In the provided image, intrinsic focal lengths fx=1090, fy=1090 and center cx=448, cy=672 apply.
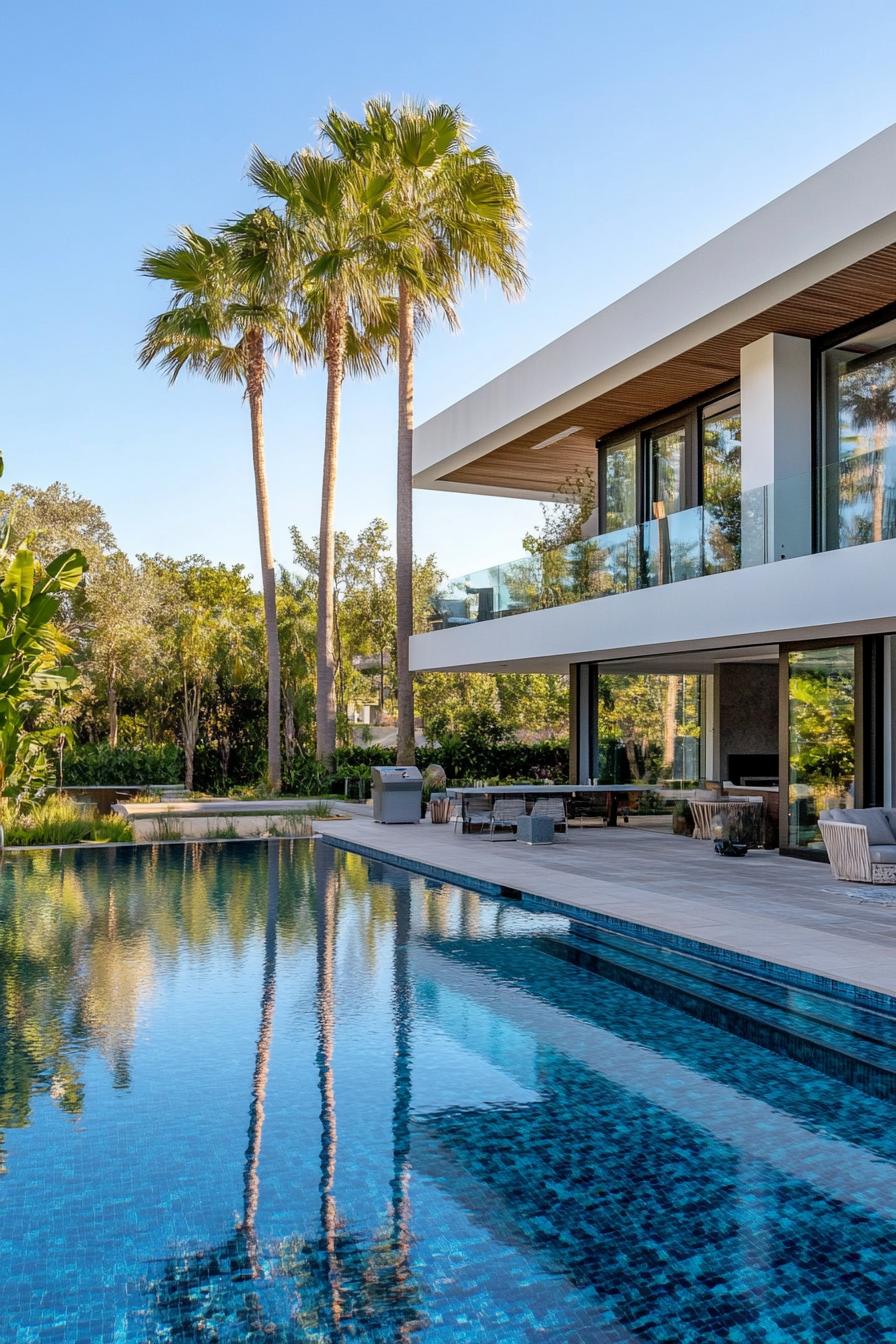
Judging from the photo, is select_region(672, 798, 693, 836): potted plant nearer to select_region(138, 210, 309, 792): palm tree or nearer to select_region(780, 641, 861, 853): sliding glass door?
select_region(780, 641, 861, 853): sliding glass door

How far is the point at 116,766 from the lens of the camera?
1032 inches

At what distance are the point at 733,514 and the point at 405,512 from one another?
1006 cm

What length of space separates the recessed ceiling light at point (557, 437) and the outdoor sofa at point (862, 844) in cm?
933

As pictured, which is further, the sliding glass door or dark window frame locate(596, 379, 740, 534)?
dark window frame locate(596, 379, 740, 534)

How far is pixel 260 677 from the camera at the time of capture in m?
32.9

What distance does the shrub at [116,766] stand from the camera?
26.1 meters

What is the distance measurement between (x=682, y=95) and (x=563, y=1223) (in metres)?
18.9

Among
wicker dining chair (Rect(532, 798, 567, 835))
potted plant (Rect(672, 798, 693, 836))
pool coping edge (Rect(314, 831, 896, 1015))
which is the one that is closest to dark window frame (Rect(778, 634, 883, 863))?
potted plant (Rect(672, 798, 693, 836))

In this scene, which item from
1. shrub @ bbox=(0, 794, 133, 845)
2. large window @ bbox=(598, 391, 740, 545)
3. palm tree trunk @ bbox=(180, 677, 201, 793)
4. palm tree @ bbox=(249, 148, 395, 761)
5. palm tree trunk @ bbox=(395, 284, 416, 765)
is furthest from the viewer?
palm tree trunk @ bbox=(180, 677, 201, 793)

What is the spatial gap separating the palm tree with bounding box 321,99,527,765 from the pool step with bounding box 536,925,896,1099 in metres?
13.4

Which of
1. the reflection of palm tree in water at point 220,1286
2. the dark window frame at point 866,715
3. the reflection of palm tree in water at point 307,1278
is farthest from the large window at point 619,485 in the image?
the reflection of palm tree in water at point 220,1286

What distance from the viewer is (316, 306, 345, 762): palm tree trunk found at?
24.4m

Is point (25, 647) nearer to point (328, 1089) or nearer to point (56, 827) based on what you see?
point (56, 827)

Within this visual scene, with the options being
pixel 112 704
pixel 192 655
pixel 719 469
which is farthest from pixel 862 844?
pixel 112 704
